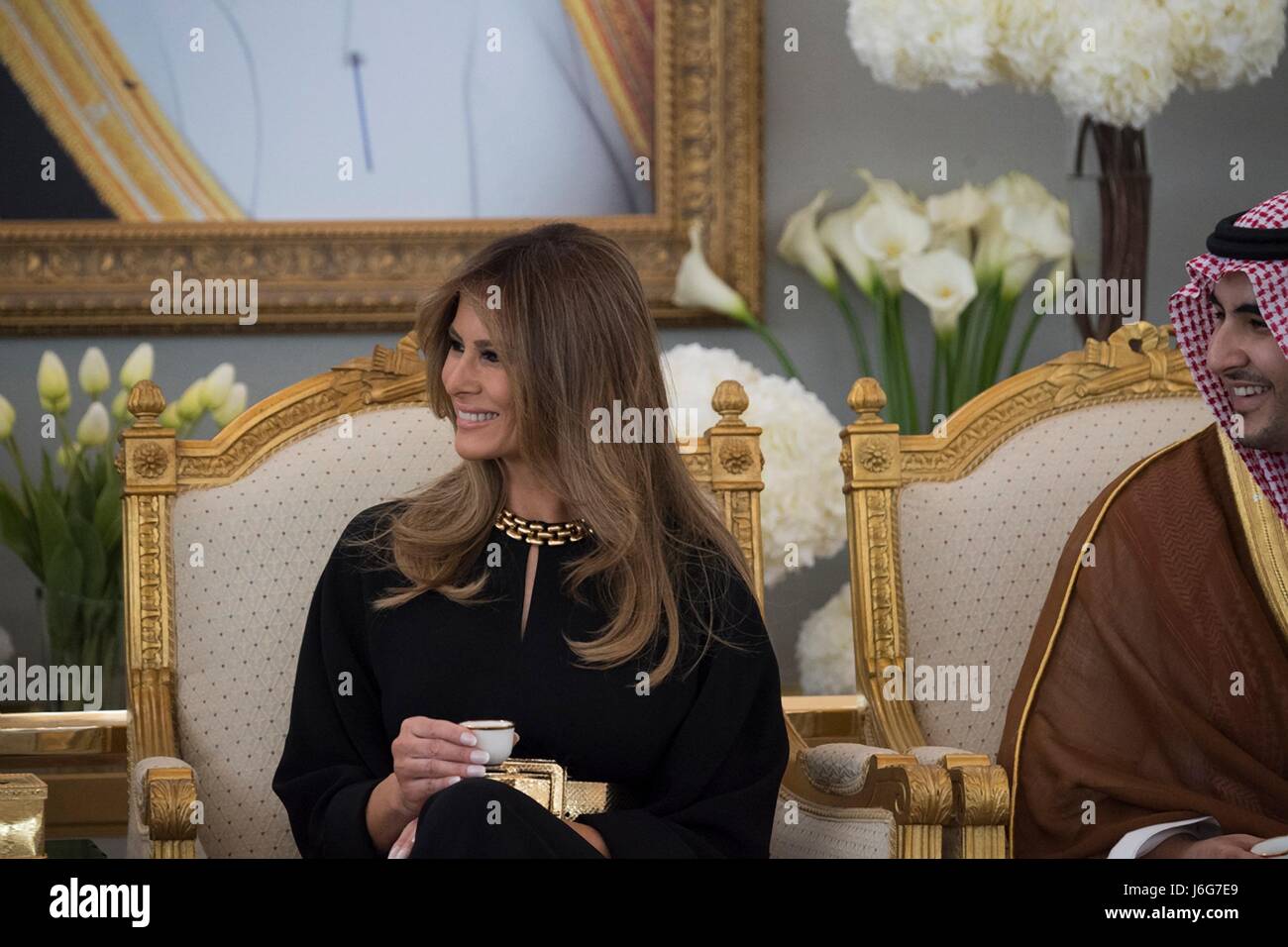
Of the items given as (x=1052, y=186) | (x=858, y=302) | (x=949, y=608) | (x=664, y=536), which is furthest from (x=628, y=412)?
(x=1052, y=186)

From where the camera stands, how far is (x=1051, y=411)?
10.1 feet

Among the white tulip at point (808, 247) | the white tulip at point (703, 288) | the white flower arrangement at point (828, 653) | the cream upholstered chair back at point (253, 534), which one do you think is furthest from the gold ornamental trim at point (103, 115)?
the white flower arrangement at point (828, 653)

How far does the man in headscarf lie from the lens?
2.37 m

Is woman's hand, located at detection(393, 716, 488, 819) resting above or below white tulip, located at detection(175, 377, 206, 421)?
below

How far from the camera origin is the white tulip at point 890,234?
139 inches

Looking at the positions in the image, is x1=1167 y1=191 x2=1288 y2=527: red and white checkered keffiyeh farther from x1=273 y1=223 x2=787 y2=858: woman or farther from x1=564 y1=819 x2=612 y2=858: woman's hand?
x1=564 y1=819 x2=612 y2=858: woman's hand

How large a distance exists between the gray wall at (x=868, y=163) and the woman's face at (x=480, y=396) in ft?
4.16

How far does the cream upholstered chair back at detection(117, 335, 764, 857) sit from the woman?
1.32ft

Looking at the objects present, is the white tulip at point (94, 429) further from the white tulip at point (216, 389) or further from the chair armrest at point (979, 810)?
the chair armrest at point (979, 810)

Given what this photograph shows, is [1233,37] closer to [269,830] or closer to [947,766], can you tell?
[947,766]

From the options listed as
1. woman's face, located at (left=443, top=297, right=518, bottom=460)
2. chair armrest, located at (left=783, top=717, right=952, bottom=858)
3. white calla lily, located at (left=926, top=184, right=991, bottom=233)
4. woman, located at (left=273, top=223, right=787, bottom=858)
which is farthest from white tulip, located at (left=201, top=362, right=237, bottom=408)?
white calla lily, located at (left=926, top=184, right=991, bottom=233)

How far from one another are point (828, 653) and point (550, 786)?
145 cm

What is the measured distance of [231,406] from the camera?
3.43 metres

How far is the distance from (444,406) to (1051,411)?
1191mm
